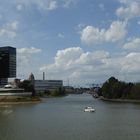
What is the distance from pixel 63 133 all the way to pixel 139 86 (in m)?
147

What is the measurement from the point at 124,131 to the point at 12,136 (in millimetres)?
14803

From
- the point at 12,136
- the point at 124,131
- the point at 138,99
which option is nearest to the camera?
the point at 12,136

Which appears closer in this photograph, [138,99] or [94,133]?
[94,133]

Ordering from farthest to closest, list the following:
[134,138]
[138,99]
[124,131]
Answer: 1. [138,99]
2. [124,131]
3. [134,138]

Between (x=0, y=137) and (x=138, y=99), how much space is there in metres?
147

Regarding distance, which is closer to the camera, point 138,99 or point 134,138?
point 134,138

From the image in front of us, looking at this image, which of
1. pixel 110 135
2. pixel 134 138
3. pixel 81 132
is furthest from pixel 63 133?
pixel 134 138

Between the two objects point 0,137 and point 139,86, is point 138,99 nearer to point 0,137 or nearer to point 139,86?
point 139,86

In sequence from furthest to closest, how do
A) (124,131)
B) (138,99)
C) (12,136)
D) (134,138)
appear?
(138,99) < (124,131) < (12,136) < (134,138)

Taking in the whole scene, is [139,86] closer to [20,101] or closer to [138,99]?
[138,99]

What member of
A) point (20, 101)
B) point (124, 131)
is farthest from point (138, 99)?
point (124, 131)

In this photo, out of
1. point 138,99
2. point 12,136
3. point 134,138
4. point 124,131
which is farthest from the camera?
point 138,99

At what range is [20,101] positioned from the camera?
19988cm

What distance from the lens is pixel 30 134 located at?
5316 cm
